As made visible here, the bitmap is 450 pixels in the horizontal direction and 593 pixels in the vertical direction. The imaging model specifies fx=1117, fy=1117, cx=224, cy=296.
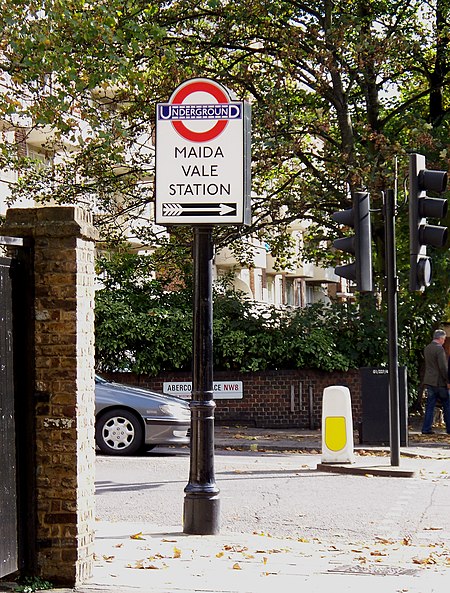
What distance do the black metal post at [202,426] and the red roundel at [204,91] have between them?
1004 mm

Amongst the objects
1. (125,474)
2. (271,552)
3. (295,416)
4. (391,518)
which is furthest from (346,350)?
(271,552)

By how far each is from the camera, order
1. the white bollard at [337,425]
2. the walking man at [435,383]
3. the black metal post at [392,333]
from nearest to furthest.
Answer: the black metal post at [392,333], the white bollard at [337,425], the walking man at [435,383]

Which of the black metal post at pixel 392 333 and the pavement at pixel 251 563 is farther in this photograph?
the black metal post at pixel 392 333

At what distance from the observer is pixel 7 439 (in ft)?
21.9

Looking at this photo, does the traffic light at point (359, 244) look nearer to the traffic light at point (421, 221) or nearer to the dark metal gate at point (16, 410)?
the traffic light at point (421, 221)

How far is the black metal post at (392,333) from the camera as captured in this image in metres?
14.9

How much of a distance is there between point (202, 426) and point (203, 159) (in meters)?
2.28

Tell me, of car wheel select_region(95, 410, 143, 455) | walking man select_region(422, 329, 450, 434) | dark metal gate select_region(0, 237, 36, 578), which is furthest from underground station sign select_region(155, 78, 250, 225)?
walking man select_region(422, 329, 450, 434)

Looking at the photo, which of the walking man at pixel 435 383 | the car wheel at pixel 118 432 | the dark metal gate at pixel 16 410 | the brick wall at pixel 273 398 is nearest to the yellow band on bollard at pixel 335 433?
the car wheel at pixel 118 432

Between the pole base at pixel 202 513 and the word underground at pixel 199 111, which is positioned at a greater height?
the word underground at pixel 199 111

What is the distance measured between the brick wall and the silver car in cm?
750

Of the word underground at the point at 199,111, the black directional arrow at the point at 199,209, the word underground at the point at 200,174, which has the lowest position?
the black directional arrow at the point at 199,209

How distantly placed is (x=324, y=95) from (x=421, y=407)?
7669mm

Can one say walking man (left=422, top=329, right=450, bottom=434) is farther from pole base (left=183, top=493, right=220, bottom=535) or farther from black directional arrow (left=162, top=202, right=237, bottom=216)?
black directional arrow (left=162, top=202, right=237, bottom=216)
